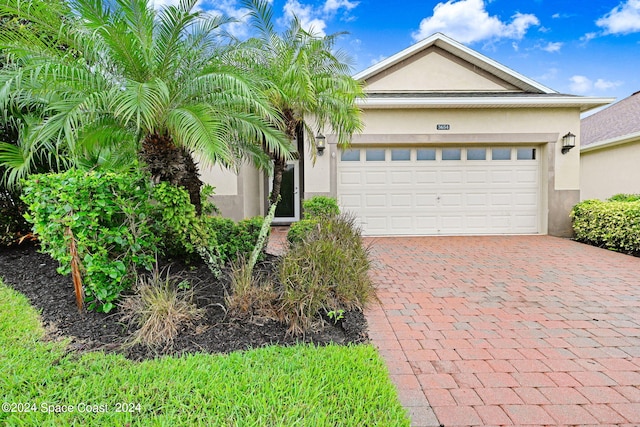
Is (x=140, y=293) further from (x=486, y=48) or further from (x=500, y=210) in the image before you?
(x=486, y=48)

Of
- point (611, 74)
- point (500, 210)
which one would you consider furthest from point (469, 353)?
point (611, 74)

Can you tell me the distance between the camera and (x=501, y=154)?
992 cm

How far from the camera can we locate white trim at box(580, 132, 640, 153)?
10.7 meters

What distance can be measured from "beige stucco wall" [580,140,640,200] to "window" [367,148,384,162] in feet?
29.5

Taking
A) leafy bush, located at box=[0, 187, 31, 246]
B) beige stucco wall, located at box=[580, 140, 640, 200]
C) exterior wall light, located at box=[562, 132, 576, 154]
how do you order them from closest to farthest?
1. leafy bush, located at box=[0, 187, 31, 246]
2. exterior wall light, located at box=[562, 132, 576, 154]
3. beige stucco wall, located at box=[580, 140, 640, 200]

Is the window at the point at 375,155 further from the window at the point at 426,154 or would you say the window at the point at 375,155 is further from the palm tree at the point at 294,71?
the palm tree at the point at 294,71

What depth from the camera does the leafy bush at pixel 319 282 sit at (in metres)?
3.44

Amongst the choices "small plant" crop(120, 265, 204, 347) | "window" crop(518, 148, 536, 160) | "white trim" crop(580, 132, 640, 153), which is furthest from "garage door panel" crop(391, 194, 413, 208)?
"white trim" crop(580, 132, 640, 153)

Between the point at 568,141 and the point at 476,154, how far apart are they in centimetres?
250

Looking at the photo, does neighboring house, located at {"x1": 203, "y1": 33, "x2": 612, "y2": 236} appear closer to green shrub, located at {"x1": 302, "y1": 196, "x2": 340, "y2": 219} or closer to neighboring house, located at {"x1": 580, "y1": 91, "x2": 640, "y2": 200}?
green shrub, located at {"x1": 302, "y1": 196, "x2": 340, "y2": 219}

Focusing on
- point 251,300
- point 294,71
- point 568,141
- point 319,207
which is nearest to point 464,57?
point 568,141

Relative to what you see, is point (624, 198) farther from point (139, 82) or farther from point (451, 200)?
point (139, 82)

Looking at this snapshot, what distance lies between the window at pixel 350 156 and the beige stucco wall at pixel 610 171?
9731 mm

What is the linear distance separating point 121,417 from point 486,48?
59.7ft
